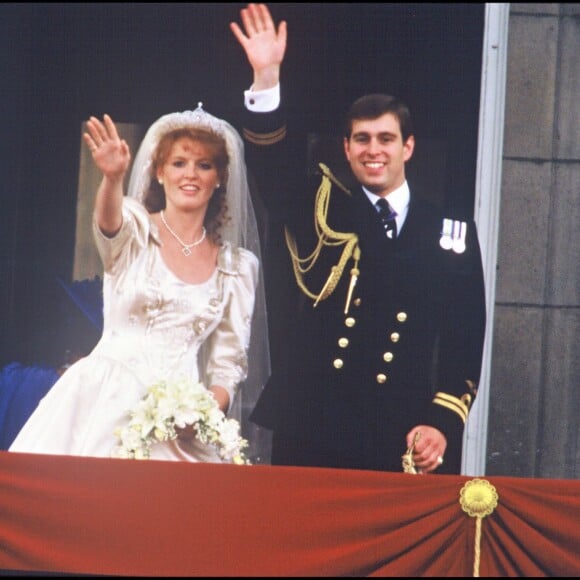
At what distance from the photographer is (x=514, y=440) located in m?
7.96

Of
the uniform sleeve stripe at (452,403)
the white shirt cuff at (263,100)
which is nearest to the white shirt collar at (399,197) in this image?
the white shirt cuff at (263,100)

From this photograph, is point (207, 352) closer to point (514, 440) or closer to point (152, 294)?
point (152, 294)

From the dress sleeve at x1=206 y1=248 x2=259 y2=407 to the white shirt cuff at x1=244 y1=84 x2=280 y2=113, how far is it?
695mm

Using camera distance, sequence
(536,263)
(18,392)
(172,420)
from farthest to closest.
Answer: (536,263) < (18,392) < (172,420)

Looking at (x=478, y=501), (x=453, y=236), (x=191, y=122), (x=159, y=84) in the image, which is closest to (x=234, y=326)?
(x=191, y=122)

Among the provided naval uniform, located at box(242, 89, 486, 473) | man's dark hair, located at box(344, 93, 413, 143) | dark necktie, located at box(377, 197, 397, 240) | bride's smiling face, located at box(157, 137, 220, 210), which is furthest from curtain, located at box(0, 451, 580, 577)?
man's dark hair, located at box(344, 93, 413, 143)

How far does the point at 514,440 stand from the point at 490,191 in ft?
4.15

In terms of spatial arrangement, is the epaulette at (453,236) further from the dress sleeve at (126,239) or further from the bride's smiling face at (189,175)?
the dress sleeve at (126,239)

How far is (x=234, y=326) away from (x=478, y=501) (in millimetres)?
1544

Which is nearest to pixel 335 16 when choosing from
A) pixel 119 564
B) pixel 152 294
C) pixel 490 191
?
pixel 490 191

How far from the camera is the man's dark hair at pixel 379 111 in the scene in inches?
303

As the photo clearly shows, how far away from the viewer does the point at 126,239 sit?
7.68m

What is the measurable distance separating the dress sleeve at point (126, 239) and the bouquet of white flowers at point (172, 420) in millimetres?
658

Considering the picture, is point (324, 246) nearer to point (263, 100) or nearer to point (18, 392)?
point (263, 100)
